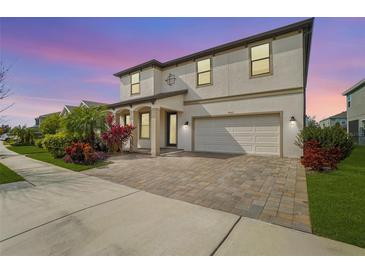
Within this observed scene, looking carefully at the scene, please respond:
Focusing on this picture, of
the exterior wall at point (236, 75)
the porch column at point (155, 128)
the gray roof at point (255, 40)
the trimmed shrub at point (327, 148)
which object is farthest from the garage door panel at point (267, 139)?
the porch column at point (155, 128)

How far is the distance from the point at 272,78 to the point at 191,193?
8.26 meters

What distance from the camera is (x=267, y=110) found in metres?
9.53

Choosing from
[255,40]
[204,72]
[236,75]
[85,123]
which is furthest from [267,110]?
[85,123]

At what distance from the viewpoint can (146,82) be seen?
14.2m

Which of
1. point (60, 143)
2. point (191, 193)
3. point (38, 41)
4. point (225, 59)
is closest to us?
point (191, 193)

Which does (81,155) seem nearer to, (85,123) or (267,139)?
(85,123)

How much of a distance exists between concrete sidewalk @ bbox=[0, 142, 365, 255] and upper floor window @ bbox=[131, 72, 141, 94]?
1227 centimetres

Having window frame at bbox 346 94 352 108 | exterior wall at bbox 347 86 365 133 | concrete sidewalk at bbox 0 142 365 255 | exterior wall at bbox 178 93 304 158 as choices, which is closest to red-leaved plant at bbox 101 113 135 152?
exterior wall at bbox 178 93 304 158

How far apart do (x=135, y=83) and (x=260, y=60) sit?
9964 mm

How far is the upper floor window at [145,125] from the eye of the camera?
1356 centimetres

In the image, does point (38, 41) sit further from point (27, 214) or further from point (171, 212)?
point (171, 212)

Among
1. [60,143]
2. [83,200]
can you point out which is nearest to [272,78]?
[83,200]

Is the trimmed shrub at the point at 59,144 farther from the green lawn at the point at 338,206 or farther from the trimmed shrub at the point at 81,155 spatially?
the green lawn at the point at 338,206

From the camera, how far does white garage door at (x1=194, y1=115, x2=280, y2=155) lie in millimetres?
9539
